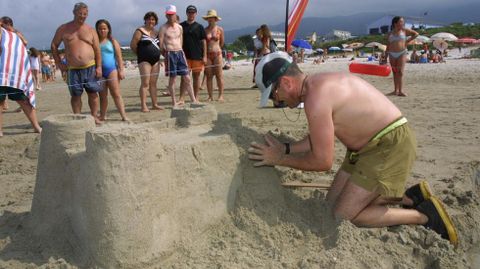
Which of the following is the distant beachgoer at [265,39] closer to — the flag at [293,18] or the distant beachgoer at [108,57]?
the flag at [293,18]

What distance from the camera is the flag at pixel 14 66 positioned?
5703 mm

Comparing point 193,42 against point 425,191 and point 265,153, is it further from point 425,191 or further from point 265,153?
point 425,191

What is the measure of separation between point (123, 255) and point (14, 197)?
2061 millimetres

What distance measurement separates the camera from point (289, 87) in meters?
2.84

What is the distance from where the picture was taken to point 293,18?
8.14 meters

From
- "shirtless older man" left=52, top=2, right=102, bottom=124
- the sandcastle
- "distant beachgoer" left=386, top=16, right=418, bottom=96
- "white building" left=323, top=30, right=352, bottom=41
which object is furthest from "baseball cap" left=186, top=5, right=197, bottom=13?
"white building" left=323, top=30, right=352, bottom=41

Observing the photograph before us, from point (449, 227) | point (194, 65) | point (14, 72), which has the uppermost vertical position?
point (14, 72)

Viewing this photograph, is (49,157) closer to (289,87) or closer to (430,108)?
(289,87)

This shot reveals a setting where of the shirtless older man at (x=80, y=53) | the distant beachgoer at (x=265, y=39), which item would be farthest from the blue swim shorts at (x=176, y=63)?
the distant beachgoer at (x=265, y=39)

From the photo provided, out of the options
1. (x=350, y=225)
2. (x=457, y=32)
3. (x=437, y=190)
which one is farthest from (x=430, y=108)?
(x=457, y=32)

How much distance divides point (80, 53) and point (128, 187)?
3.89m

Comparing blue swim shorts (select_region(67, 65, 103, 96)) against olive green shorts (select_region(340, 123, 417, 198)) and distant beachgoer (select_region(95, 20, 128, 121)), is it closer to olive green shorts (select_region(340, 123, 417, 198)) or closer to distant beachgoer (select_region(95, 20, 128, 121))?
distant beachgoer (select_region(95, 20, 128, 121))

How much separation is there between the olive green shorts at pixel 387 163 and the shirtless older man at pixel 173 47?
479cm

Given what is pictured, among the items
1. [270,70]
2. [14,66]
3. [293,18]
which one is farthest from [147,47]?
[270,70]
